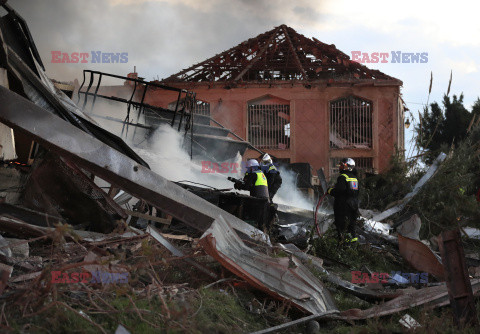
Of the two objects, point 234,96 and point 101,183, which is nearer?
point 101,183

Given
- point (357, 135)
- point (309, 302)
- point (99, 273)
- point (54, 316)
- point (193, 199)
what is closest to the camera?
point (54, 316)

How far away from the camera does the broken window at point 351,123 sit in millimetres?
20500

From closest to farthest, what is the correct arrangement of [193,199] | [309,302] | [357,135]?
[309,302] < [193,199] < [357,135]

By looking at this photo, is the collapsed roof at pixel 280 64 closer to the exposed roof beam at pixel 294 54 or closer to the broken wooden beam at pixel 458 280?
the exposed roof beam at pixel 294 54

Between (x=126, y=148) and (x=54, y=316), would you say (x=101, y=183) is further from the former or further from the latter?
(x=54, y=316)

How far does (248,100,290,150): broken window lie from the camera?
821 inches

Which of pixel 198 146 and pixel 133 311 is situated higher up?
pixel 198 146

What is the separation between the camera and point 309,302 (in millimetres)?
5031

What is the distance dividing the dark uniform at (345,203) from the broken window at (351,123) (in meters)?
10.9

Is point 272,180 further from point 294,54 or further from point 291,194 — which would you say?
point 294,54

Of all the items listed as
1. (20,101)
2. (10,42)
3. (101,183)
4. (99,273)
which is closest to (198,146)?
(101,183)

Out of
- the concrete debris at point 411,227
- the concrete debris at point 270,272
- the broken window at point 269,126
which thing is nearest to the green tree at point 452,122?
the broken window at point 269,126

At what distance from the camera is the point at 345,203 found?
31.7ft

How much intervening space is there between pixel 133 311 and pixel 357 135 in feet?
58.2
